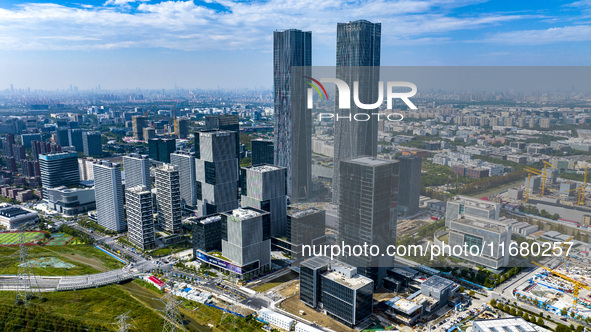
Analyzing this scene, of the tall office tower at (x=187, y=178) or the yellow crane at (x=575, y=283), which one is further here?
the tall office tower at (x=187, y=178)

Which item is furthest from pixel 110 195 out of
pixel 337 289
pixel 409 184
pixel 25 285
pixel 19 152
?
pixel 19 152

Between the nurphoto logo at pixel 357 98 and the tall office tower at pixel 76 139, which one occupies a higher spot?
the nurphoto logo at pixel 357 98

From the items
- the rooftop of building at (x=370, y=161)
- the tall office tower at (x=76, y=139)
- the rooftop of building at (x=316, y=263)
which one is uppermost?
the rooftop of building at (x=370, y=161)

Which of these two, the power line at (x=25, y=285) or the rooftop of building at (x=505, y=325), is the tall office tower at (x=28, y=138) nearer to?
the power line at (x=25, y=285)

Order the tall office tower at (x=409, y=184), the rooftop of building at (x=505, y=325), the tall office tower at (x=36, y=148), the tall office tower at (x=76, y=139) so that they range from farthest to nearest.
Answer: the tall office tower at (x=76, y=139) → the tall office tower at (x=36, y=148) → the tall office tower at (x=409, y=184) → the rooftop of building at (x=505, y=325)

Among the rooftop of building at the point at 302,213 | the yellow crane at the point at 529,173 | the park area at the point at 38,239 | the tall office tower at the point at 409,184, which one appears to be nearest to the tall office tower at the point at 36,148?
the park area at the point at 38,239

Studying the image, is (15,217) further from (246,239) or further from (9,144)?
(9,144)

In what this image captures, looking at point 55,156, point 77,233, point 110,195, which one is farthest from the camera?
point 55,156
